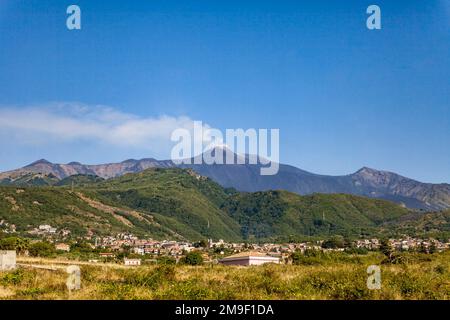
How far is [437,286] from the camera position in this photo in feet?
55.0
